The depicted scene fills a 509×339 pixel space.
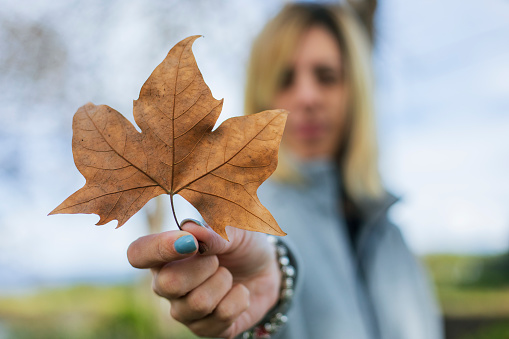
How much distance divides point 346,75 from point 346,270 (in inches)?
58.2

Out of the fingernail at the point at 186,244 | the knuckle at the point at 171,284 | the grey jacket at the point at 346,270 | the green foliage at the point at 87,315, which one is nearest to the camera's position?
the fingernail at the point at 186,244

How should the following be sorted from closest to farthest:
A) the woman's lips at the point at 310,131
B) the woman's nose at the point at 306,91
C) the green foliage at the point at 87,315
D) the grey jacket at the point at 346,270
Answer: the grey jacket at the point at 346,270 < the woman's nose at the point at 306,91 < the woman's lips at the point at 310,131 < the green foliage at the point at 87,315

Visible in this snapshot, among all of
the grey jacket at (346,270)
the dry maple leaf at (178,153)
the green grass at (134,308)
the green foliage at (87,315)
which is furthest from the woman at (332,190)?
the green foliage at (87,315)

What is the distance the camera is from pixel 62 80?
5.56 m

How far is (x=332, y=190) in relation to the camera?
286cm

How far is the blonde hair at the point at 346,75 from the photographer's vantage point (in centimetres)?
296

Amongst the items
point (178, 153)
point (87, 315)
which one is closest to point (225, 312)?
point (178, 153)

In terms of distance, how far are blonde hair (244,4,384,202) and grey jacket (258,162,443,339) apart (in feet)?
0.90

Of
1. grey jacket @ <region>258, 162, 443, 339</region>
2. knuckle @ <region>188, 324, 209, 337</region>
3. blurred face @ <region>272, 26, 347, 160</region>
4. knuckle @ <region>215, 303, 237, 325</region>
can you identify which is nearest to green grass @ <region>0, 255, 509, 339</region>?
grey jacket @ <region>258, 162, 443, 339</region>

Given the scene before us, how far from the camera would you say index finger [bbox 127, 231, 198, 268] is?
875 mm

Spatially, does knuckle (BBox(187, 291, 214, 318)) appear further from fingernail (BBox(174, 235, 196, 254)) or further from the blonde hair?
the blonde hair

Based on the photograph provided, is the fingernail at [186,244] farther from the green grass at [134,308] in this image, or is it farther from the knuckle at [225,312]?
the green grass at [134,308]

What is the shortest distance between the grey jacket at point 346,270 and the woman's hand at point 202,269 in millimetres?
1134

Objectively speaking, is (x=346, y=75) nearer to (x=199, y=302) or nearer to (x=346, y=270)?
(x=346, y=270)
